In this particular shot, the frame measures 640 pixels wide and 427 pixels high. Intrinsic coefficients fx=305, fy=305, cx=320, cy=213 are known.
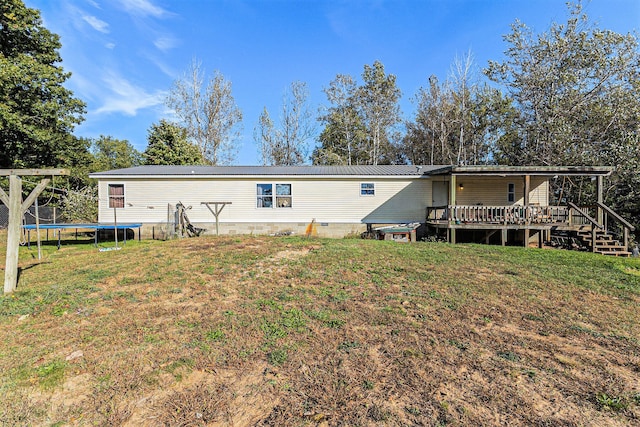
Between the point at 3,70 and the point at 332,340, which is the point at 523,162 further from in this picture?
the point at 3,70

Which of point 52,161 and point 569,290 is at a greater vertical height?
point 52,161

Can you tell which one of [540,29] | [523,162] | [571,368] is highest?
[540,29]

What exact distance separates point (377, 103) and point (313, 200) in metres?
17.3

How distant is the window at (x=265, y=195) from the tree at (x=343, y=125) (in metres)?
13.6

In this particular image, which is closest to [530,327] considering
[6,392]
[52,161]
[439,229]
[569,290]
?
[569,290]

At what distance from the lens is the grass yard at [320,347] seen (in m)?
2.53

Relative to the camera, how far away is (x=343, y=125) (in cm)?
2766

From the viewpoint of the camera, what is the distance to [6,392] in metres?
2.72

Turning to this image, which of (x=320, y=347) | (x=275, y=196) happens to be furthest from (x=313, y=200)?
(x=320, y=347)

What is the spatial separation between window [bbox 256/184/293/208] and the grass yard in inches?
285

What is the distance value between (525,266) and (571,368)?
509 cm

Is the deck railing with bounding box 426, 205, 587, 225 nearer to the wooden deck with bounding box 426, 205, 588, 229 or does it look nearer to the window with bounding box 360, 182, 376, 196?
the wooden deck with bounding box 426, 205, 588, 229

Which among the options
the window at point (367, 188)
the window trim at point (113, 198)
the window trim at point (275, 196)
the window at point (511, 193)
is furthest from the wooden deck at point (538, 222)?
the window trim at point (113, 198)

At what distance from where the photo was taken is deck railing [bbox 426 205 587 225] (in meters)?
11.4
